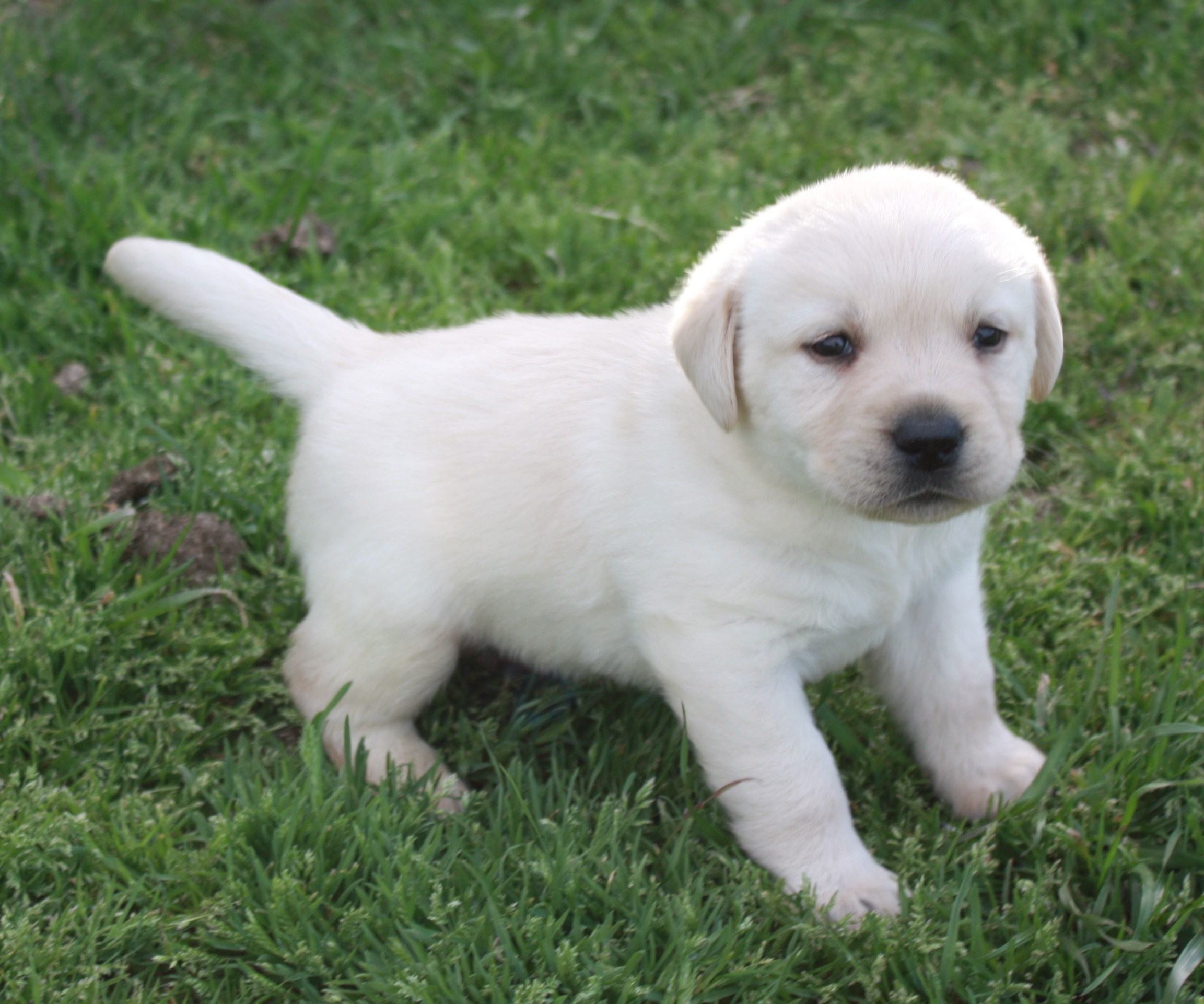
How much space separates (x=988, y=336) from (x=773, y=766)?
38.9 inches

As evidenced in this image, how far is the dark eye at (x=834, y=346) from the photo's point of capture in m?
2.52

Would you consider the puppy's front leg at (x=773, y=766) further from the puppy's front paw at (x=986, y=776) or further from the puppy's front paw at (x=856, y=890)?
the puppy's front paw at (x=986, y=776)

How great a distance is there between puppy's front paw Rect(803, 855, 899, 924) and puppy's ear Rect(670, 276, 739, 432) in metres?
0.98

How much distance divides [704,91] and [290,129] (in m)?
1.79

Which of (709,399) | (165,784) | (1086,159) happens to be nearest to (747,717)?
(709,399)

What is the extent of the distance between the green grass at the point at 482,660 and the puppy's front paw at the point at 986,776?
0.07 meters

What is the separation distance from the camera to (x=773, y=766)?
272 centimetres

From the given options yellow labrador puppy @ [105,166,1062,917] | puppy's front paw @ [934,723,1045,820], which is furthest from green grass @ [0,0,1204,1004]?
yellow labrador puppy @ [105,166,1062,917]

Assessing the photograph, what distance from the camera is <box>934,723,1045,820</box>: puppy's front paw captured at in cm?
300

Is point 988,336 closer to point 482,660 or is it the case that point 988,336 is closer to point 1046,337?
point 1046,337

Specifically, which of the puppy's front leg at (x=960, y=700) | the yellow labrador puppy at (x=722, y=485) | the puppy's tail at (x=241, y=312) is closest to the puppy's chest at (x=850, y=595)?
the yellow labrador puppy at (x=722, y=485)

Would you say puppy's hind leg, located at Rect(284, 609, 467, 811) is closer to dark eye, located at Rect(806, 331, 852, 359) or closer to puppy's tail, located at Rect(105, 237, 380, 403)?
puppy's tail, located at Rect(105, 237, 380, 403)

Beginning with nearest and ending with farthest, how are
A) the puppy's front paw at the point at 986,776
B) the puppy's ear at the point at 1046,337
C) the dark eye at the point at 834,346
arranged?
the dark eye at the point at 834,346 → the puppy's ear at the point at 1046,337 → the puppy's front paw at the point at 986,776

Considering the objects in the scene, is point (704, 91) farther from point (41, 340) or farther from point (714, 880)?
point (714, 880)
